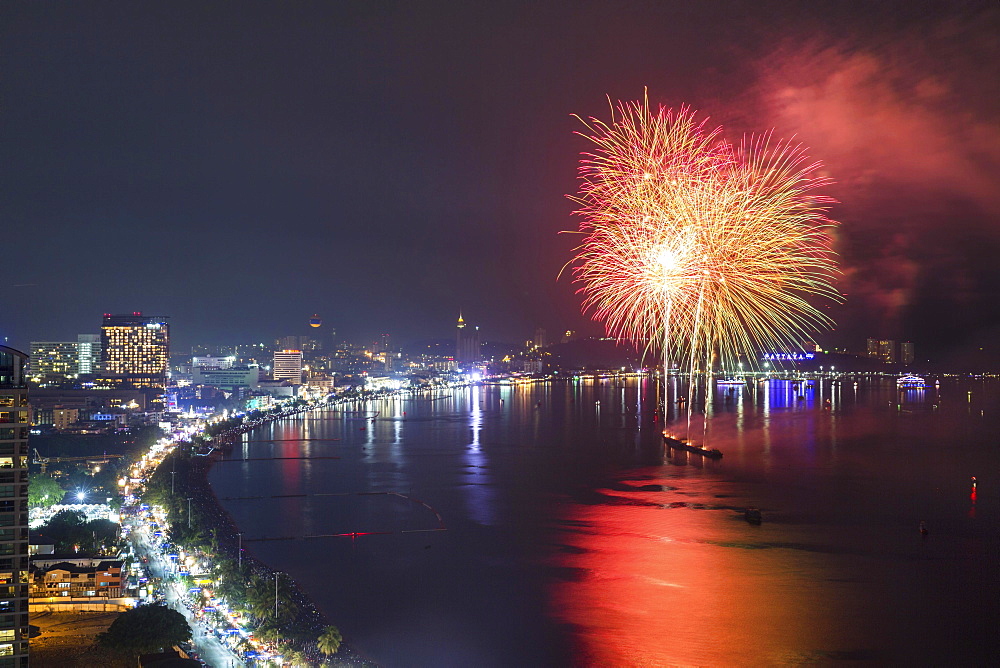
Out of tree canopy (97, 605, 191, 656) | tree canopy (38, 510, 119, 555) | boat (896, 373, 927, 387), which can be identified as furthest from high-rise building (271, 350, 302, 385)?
tree canopy (97, 605, 191, 656)

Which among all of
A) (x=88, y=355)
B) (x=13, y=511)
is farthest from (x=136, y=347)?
(x=13, y=511)

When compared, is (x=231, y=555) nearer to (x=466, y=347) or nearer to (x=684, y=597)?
(x=684, y=597)

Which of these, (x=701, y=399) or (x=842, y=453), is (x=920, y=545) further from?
(x=701, y=399)

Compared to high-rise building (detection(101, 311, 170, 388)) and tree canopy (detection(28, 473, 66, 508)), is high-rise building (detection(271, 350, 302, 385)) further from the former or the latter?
tree canopy (detection(28, 473, 66, 508))

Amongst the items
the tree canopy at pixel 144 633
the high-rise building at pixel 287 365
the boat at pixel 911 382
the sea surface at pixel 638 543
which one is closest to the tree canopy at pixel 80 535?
the sea surface at pixel 638 543

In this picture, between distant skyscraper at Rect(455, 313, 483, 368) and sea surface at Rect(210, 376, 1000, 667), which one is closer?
sea surface at Rect(210, 376, 1000, 667)

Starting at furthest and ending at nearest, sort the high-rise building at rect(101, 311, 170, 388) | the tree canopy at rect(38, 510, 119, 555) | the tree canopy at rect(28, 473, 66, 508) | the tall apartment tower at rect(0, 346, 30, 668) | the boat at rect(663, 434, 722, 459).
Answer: the high-rise building at rect(101, 311, 170, 388), the boat at rect(663, 434, 722, 459), the tree canopy at rect(28, 473, 66, 508), the tree canopy at rect(38, 510, 119, 555), the tall apartment tower at rect(0, 346, 30, 668)

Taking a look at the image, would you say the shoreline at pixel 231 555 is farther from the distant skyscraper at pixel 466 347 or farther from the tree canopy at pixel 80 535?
the distant skyscraper at pixel 466 347
